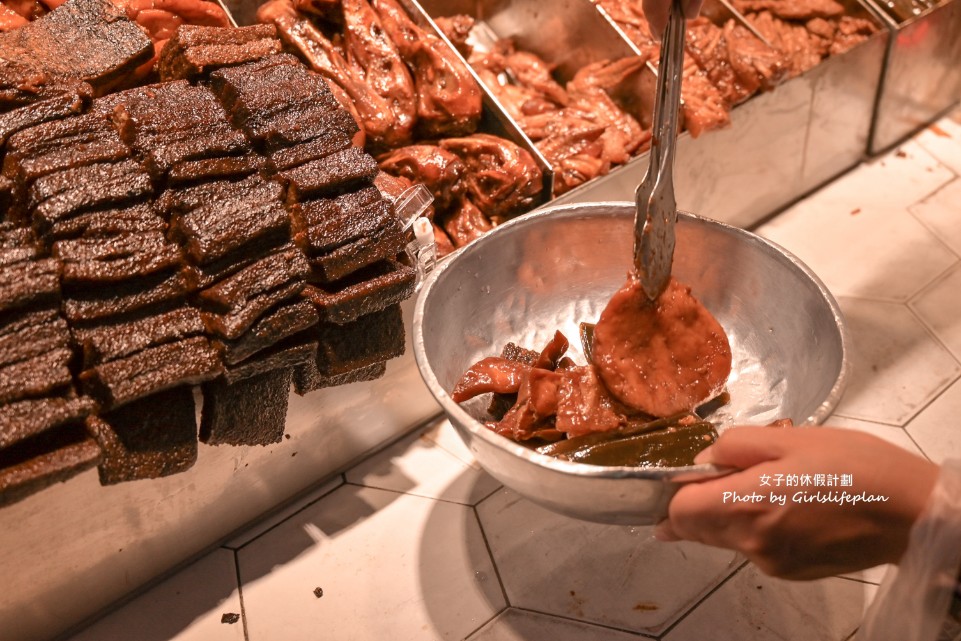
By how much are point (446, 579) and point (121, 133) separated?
1.60m

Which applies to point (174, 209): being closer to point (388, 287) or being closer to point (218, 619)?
point (388, 287)

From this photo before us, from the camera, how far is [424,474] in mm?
2896

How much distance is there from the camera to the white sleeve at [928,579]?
5.08 ft

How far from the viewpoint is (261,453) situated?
262 cm

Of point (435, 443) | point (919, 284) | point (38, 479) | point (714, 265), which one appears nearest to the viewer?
point (38, 479)

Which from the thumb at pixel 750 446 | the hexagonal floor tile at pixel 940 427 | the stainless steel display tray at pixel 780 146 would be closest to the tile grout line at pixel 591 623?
the thumb at pixel 750 446

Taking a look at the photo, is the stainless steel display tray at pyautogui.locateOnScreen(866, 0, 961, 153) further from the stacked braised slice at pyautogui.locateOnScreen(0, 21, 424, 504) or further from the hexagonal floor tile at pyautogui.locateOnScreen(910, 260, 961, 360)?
the stacked braised slice at pyautogui.locateOnScreen(0, 21, 424, 504)

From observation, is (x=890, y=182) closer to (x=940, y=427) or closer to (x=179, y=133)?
(x=940, y=427)

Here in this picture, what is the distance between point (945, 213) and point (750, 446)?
2.90 meters

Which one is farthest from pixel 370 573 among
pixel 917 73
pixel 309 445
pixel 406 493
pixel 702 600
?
pixel 917 73

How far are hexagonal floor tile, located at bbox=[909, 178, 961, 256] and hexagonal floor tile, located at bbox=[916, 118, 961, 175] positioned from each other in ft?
0.54

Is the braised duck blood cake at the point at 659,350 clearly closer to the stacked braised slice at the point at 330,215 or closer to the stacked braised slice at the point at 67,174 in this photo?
the stacked braised slice at the point at 330,215

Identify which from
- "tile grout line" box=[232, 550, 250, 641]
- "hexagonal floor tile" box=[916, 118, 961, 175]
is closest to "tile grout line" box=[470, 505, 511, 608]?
"tile grout line" box=[232, 550, 250, 641]

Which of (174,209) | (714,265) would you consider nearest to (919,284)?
(714,265)
